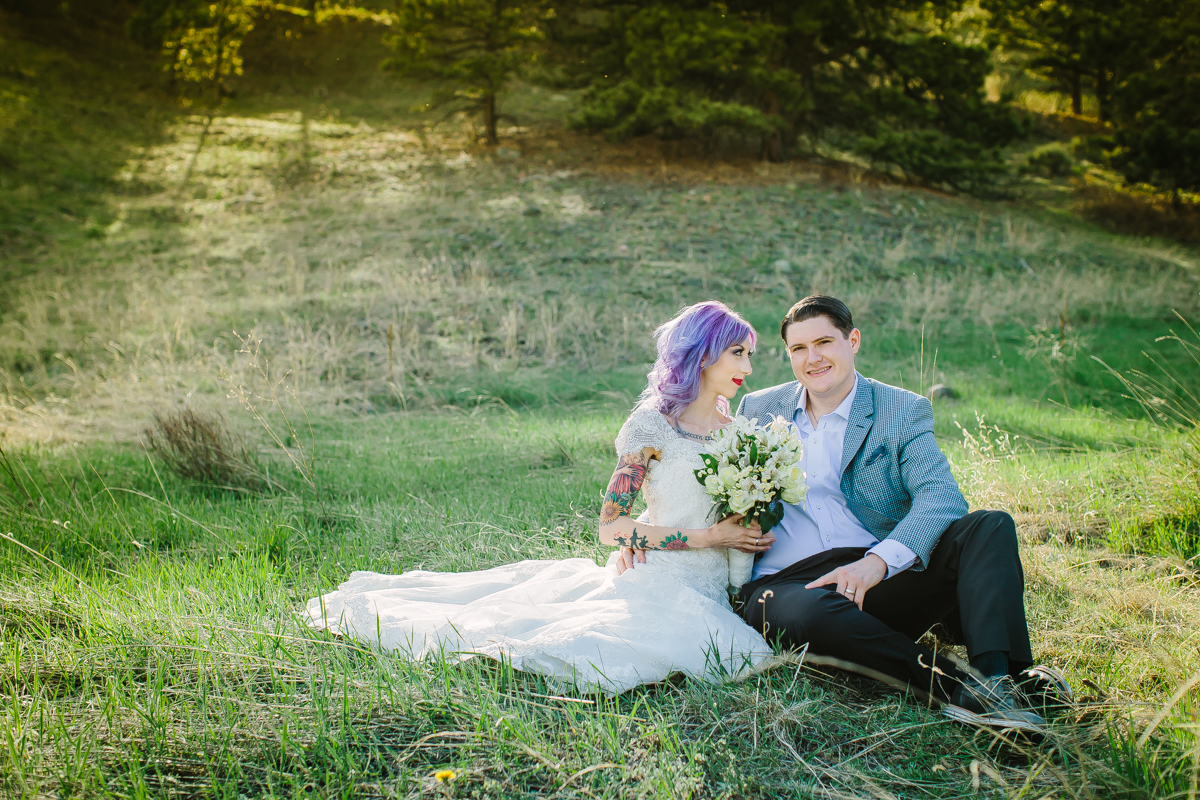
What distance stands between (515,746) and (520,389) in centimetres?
652

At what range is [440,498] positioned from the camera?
16.6ft

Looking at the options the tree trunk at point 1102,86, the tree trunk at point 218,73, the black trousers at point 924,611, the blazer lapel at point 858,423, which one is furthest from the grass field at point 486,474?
the tree trunk at point 218,73

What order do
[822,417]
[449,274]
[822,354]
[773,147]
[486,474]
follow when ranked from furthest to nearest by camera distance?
[773,147] < [449,274] < [486,474] < [822,417] < [822,354]

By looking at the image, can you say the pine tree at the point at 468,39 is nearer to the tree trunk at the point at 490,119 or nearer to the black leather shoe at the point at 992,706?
the tree trunk at the point at 490,119

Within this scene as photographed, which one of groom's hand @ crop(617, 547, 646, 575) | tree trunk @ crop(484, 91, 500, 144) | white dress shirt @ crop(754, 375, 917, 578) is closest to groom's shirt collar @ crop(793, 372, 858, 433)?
white dress shirt @ crop(754, 375, 917, 578)

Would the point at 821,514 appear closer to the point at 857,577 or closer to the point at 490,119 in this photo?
the point at 857,577

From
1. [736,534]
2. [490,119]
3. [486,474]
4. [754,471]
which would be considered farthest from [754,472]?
[490,119]

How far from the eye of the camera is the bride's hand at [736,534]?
2912 mm

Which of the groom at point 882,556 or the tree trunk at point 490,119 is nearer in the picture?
the groom at point 882,556

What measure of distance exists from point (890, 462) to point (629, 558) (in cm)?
118

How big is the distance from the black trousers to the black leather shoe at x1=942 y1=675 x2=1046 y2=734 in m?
0.07

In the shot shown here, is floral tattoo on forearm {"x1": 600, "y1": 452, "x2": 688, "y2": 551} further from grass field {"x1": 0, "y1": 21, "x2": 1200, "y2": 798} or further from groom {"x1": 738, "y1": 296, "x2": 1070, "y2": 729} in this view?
grass field {"x1": 0, "y1": 21, "x2": 1200, "y2": 798}

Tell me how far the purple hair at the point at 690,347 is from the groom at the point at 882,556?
13.0 inches

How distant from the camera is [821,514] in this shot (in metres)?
3.12
